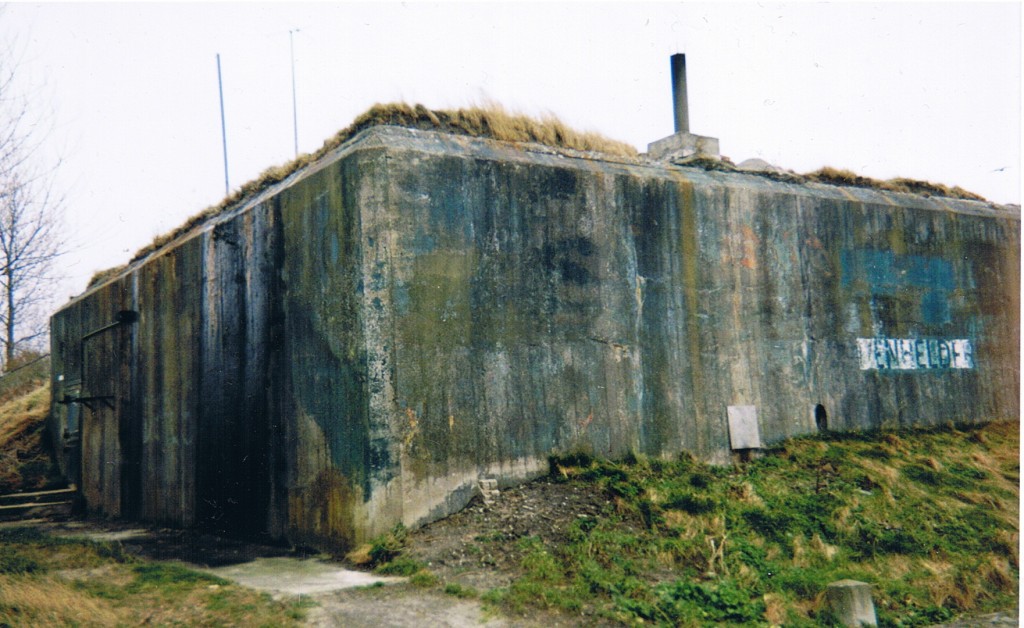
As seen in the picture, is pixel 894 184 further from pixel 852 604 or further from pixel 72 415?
pixel 72 415

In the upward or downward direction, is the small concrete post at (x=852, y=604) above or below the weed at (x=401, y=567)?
below

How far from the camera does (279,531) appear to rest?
28.5ft

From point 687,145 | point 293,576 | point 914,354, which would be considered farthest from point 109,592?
point 914,354

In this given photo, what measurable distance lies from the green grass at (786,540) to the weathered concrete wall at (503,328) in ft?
2.13

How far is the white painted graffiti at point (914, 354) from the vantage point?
36.4 ft

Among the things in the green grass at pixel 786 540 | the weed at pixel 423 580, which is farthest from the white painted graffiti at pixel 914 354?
the weed at pixel 423 580

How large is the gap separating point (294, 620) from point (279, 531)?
304 cm

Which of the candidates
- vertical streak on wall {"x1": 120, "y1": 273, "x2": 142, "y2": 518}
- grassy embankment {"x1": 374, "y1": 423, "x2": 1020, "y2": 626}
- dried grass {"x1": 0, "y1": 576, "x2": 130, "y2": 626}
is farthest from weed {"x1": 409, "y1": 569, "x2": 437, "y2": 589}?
vertical streak on wall {"x1": 120, "y1": 273, "x2": 142, "y2": 518}

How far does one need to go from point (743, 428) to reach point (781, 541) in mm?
2044

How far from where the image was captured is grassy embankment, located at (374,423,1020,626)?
259 inches

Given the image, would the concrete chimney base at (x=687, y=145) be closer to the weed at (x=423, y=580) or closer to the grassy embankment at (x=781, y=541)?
the grassy embankment at (x=781, y=541)

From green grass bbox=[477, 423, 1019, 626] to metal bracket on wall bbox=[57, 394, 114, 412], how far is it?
7812mm

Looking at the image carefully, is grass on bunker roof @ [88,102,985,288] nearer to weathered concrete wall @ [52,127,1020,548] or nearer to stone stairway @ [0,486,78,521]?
weathered concrete wall @ [52,127,1020,548]

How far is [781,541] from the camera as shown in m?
7.88
